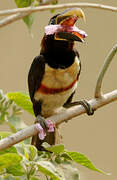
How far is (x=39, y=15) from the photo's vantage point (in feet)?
9.91

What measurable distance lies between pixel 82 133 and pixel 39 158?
1.90 meters

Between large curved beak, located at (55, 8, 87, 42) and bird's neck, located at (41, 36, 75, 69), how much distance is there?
0.19 m

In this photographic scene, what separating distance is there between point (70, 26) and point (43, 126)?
32 centimetres

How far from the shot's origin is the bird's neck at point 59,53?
1664 millimetres

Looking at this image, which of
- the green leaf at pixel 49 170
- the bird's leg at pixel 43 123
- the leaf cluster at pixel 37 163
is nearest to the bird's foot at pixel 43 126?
the bird's leg at pixel 43 123

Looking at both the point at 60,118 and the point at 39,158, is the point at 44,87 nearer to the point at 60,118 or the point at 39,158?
the point at 60,118

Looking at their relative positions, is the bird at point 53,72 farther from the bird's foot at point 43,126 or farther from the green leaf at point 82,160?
the green leaf at point 82,160

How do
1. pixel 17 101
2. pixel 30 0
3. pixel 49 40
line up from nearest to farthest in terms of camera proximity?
pixel 30 0 < pixel 17 101 < pixel 49 40

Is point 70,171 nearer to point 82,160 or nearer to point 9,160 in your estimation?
point 82,160

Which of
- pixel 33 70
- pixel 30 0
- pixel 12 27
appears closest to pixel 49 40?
pixel 33 70

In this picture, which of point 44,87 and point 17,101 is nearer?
point 17,101

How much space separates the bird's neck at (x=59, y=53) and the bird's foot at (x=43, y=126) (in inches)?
7.7

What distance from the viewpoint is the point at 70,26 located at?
4.66ft

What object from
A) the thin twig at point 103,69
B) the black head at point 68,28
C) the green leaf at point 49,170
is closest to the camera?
the green leaf at point 49,170
